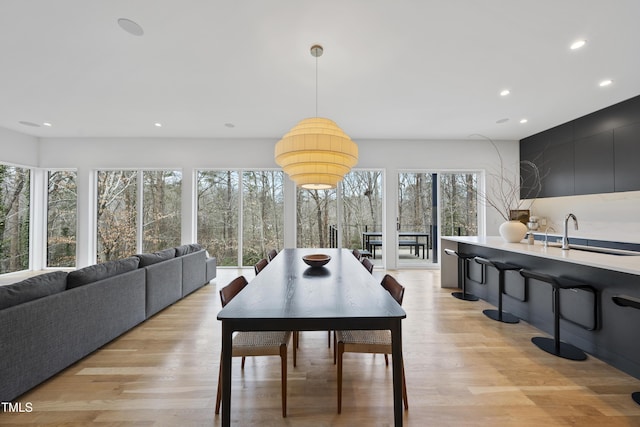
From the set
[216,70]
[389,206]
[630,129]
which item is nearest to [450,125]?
[389,206]

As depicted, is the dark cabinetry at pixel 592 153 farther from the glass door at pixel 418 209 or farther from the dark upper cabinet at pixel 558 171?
the glass door at pixel 418 209

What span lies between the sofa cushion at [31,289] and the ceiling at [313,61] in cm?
217

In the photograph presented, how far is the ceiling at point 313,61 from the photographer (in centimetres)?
204

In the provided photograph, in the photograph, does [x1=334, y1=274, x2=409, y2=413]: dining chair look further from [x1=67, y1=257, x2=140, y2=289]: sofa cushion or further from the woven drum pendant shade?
[x1=67, y1=257, x2=140, y2=289]: sofa cushion

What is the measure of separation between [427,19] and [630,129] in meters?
3.89

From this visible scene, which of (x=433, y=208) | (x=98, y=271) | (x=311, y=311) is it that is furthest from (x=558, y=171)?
(x=98, y=271)

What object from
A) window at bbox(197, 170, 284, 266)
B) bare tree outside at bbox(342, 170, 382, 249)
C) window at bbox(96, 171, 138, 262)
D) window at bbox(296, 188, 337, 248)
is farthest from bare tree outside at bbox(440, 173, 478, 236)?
window at bbox(96, 171, 138, 262)

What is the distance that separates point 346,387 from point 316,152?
5.76 feet

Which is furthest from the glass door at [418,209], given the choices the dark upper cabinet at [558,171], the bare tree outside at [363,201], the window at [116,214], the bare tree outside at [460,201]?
the window at [116,214]

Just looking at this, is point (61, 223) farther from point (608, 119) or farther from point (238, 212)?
point (608, 119)

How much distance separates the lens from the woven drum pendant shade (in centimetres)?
192

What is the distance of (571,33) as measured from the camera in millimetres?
2264

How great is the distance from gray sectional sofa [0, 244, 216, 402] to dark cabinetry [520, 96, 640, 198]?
259 inches

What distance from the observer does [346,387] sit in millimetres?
1752
